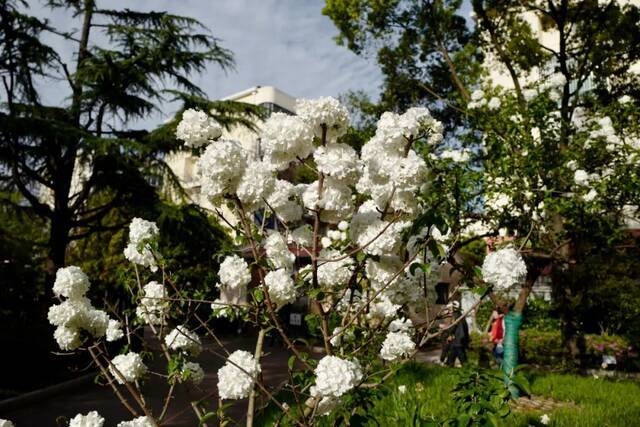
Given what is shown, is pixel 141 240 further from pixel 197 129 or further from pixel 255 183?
pixel 255 183

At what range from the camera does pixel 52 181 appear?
12.0 m

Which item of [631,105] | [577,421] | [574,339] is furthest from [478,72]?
[577,421]

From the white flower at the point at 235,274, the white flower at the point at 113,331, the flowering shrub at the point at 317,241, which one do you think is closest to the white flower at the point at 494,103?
the flowering shrub at the point at 317,241

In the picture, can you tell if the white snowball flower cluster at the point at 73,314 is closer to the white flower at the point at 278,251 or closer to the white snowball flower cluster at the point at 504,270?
the white flower at the point at 278,251

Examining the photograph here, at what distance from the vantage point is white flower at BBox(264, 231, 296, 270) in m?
2.40

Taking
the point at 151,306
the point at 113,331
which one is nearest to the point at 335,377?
the point at 151,306

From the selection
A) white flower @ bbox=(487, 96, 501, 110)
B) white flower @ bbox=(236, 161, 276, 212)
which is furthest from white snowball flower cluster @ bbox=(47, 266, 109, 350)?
white flower @ bbox=(487, 96, 501, 110)

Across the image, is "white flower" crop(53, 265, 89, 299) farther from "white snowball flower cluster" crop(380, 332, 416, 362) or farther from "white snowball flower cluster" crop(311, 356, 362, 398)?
"white snowball flower cluster" crop(380, 332, 416, 362)

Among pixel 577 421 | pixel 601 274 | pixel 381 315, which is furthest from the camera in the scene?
pixel 601 274

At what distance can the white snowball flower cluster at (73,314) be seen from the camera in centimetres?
248

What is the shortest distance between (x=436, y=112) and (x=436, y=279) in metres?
13.1

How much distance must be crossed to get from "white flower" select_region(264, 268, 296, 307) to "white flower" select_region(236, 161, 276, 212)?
1.16ft

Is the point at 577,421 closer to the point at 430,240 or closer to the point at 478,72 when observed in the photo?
the point at 430,240

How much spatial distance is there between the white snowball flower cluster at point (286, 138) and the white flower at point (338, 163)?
3.2 inches
